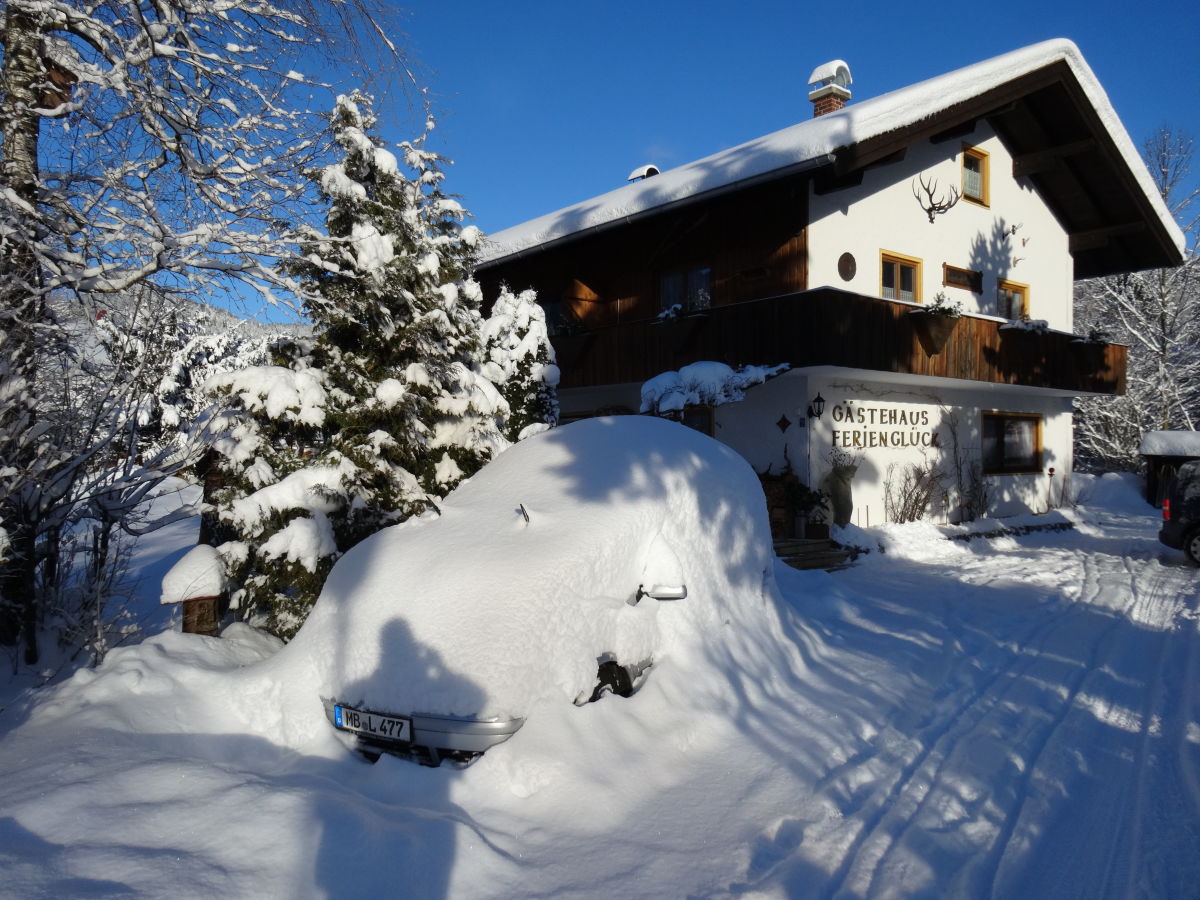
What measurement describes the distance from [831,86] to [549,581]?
18.9 meters

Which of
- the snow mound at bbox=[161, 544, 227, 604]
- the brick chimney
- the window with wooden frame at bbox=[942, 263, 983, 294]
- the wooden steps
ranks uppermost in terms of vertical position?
the brick chimney

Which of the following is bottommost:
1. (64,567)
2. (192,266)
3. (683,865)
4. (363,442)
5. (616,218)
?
(683,865)

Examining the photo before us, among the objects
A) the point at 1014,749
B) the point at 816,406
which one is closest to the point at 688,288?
the point at 816,406

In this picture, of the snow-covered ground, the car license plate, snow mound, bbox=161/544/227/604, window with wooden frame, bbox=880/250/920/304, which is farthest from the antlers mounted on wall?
the car license plate

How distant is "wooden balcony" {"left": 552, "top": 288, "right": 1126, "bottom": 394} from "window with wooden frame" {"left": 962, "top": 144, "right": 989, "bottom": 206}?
324 centimetres

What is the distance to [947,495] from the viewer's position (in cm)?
1636

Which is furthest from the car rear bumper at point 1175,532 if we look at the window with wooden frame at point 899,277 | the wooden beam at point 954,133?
the wooden beam at point 954,133

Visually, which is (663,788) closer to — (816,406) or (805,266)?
(816,406)

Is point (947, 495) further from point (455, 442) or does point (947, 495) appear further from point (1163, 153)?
point (1163, 153)

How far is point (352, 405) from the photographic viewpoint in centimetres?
711

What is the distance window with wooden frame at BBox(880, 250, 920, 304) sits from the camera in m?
15.3

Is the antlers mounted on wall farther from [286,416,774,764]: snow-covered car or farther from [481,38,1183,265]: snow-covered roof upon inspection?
[286,416,774,764]: snow-covered car

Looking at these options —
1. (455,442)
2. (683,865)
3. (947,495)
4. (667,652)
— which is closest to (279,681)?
A: (667,652)

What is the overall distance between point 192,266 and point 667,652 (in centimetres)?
420
